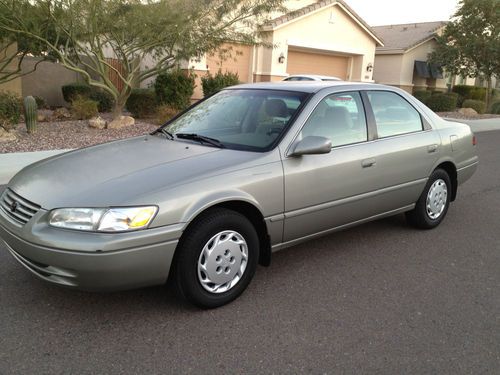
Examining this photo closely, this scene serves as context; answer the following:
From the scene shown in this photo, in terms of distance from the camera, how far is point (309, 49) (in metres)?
21.0

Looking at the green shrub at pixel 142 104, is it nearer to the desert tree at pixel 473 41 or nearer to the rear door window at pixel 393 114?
the rear door window at pixel 393 114

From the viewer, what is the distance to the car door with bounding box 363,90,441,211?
14.4ft

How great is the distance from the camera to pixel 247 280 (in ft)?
11.4

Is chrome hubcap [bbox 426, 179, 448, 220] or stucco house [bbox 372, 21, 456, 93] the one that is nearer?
chrome hubcap [bbox 426, 179, 448, 220]

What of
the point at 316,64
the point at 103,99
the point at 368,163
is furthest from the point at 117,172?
the point at 316,64

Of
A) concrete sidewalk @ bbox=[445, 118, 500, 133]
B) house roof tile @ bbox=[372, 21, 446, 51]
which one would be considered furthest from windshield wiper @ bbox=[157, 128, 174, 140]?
house roof tile @ bbox=[372, 21, 446, 51]

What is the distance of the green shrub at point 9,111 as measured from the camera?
10.0 metres

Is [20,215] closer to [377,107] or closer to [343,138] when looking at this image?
[343,138]

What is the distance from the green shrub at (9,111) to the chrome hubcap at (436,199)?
28.4ft

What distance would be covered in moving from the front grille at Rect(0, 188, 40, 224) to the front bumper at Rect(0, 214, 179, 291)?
10 cm

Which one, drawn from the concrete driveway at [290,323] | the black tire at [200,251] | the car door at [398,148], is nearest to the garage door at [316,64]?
the car door at [398,148]

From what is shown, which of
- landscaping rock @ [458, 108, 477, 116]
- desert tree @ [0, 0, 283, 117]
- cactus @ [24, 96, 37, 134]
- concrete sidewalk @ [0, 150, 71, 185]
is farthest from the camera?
landscaping rock @ [458, 108, 477, 116]

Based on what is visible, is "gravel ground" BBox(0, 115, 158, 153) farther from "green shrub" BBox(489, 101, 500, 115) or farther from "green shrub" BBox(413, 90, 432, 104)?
"green shrub" BBox(489, 101, 500, 115)

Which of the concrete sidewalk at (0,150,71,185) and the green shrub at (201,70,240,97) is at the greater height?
the green shrub at (201,70,240,97)
